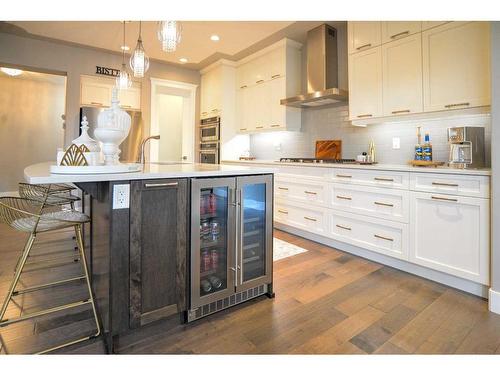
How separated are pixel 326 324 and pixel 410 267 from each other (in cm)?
126

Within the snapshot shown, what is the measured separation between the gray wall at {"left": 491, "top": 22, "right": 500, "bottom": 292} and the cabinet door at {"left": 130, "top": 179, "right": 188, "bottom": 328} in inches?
79.1

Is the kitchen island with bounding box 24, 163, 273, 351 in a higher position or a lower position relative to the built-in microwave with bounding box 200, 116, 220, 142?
lower

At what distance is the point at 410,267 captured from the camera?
8.41 feet

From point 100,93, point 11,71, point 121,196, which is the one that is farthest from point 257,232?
point 11,71

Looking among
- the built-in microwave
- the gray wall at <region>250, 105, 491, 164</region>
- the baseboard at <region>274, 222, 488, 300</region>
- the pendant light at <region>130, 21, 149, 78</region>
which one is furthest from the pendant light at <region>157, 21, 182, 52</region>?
the built-in microwave

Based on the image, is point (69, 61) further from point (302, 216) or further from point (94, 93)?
point (302, 216)

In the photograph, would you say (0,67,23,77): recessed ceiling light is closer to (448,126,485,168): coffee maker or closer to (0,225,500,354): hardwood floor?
(0,225,500,354): hardwood floor

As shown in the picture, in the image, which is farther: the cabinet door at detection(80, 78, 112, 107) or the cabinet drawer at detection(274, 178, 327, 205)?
the cabinet door at detection(80, 78, 112, 107)

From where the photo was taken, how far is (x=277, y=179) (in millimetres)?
3836

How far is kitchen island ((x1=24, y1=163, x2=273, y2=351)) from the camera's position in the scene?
1.47 meters

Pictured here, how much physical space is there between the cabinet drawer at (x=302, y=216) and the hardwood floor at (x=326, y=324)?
917 millimetres

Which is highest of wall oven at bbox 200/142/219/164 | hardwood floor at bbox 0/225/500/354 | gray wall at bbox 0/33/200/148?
gray wall at bbox 0/33/200/148

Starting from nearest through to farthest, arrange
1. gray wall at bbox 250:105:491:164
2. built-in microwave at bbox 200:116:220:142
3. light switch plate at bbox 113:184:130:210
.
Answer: light switch plate at bbox 113:184:130:210
gray wall at bbox 250:105:491:164
built-in microwave at bbox 200:116:220:142
